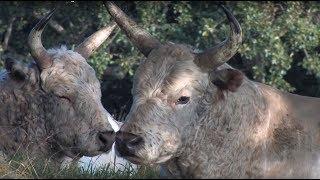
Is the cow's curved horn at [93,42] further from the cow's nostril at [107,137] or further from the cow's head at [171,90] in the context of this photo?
the cow's head at [171,90]

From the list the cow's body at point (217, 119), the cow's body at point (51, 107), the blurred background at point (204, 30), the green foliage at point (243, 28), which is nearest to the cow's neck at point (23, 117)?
the cow's body at point (51, 107)

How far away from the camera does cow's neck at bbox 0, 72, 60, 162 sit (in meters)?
10.1

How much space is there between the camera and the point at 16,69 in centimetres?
1020

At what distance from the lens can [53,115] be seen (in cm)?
1004

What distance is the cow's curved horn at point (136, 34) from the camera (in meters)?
8.59

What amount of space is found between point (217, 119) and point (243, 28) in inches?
391

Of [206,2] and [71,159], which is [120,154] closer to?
[71,159]

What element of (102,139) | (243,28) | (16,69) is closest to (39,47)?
(16,69)

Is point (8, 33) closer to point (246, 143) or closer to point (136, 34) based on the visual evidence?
point (136, 34)

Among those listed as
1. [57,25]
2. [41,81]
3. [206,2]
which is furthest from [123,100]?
[41,81]

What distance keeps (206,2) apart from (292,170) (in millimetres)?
11730

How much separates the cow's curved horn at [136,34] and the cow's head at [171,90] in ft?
0.22

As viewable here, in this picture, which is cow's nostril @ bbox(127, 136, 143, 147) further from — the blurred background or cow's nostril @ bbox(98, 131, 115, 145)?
the blurred background

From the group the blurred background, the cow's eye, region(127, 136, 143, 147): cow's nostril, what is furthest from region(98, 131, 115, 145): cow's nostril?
the blurred background
